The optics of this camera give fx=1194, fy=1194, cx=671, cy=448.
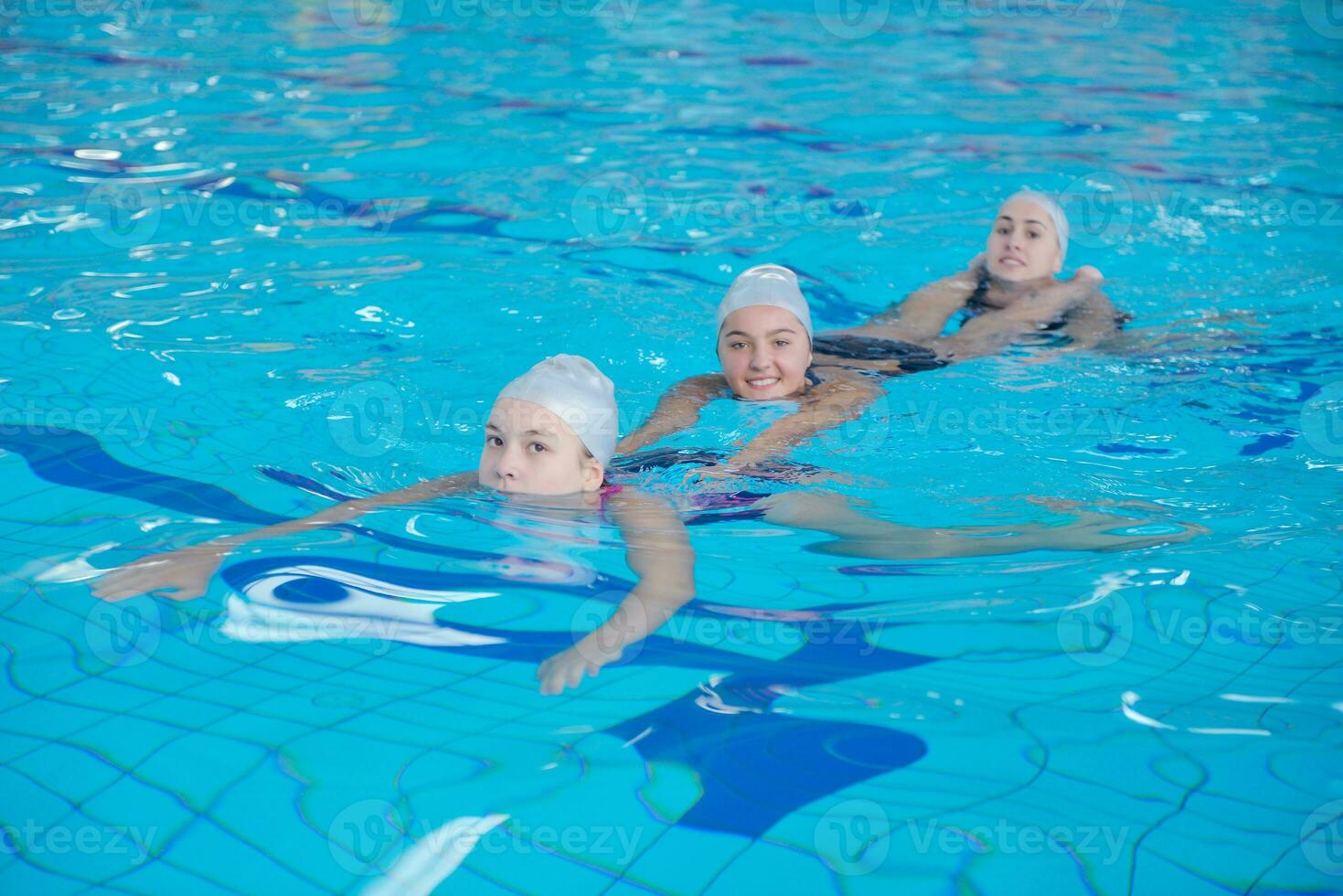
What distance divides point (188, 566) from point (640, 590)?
1087 millimetres

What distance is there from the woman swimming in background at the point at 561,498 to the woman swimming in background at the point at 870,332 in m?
0.54

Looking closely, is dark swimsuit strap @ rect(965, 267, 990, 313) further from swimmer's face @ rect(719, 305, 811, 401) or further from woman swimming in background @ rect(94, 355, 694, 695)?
woman swimming in background @ rect(94, 355, 694, 695)

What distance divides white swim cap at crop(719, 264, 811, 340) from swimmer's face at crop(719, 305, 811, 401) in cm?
3

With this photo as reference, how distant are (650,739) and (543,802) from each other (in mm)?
269

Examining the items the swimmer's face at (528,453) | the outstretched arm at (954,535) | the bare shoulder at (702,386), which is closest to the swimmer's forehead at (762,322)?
the bare shoulder at (702,386)

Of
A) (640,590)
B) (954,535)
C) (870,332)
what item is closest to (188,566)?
(640,590)

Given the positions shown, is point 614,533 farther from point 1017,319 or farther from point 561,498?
point 1017,319

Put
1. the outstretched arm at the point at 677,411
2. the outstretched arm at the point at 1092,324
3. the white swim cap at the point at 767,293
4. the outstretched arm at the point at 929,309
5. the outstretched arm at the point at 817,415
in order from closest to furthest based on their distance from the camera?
1. the outstretched arm at the point at 817,415
2. the outstretched arm at the point at 677,411
3. the white swim cap at the point at 767,293
4. the outstretched arm at the point at 1092,324
5. the outstretched arm at the point at 929,309

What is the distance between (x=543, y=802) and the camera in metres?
2.19

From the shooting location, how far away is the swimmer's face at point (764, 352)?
4449 millimetres

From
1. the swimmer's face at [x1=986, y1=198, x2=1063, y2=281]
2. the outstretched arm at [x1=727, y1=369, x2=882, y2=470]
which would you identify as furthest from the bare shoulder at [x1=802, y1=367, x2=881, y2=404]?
the swimmer's face at [x1=986, y1=198, x2=1063, y2=281]

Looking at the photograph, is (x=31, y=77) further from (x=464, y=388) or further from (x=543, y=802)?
(x=543, y=802)

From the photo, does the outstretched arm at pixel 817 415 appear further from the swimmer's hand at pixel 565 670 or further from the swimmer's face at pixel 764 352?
the swimmer's hand at pixel 565 670

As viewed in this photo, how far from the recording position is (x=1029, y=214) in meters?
5.68
